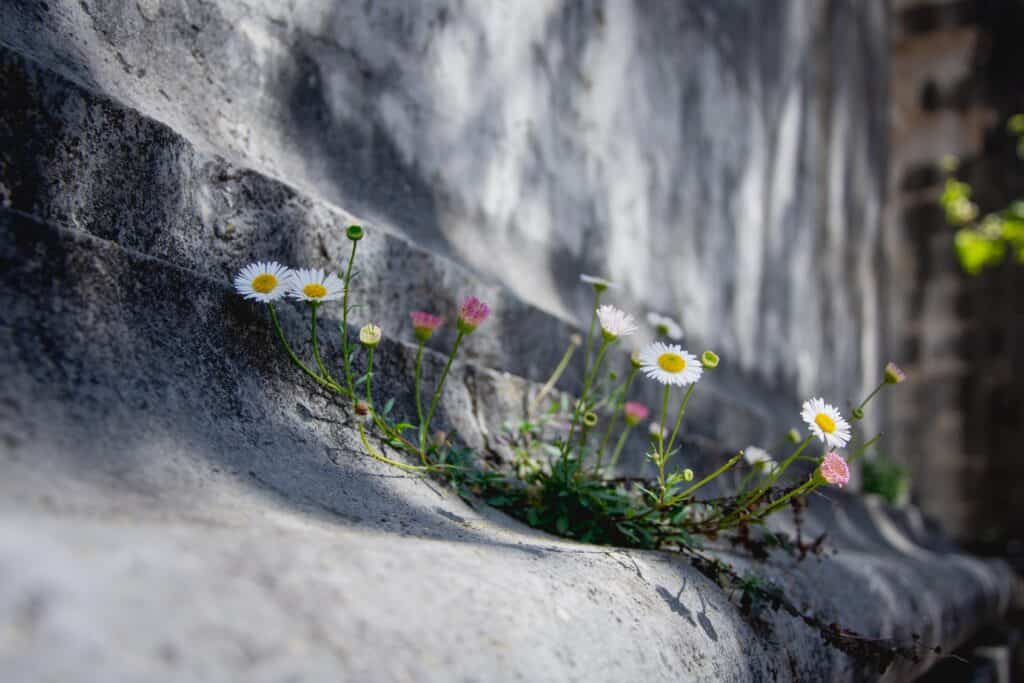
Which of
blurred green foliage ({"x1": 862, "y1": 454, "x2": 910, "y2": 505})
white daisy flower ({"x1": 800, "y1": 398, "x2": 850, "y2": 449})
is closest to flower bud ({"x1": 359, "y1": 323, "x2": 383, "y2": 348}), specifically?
white daisy flower ({"x1": 800, "y1": 398, "x2": 850, "y2": 449})

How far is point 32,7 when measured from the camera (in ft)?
3.36

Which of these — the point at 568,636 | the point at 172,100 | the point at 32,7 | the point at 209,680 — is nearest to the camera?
the point at 209,680

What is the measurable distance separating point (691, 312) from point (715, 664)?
6.21 ft

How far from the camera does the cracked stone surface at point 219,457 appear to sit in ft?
1.75

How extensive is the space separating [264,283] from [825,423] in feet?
2.58

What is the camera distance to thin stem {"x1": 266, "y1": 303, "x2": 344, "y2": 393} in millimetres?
1048

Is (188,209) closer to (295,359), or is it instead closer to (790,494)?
(295,359)

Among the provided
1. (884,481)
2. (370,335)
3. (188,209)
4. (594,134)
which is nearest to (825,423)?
(370,335)

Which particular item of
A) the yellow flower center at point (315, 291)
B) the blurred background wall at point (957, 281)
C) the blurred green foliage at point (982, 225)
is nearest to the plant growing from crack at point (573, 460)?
the yellow flower center at point (315, 291)

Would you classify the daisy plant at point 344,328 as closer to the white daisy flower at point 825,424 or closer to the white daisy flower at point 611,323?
the white daisy flower at point 611,323

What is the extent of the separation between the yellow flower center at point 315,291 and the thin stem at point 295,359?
48 mm

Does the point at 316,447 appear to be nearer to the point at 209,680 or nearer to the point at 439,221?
the point at 209,680

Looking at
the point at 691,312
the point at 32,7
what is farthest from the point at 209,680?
the point at 691,312

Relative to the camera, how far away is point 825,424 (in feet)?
3.79
